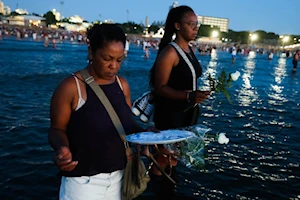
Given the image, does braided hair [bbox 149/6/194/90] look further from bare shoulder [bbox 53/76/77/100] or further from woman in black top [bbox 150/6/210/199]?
bare shoulder [bbox 53/76/77/100]

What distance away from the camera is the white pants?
6.89ft

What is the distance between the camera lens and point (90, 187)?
6.97 ft

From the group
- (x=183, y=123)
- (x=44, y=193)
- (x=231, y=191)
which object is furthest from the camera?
(x=231, y=191)

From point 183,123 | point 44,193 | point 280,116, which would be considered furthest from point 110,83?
point 280,116

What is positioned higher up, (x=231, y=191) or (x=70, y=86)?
(x=70, y=86)

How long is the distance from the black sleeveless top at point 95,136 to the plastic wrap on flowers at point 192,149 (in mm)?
500

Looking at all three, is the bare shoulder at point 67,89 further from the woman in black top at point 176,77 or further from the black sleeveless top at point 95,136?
the woman in black top at point 176,77

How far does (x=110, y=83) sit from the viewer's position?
85.5 inches

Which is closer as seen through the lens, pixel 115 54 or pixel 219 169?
pixel 115 54

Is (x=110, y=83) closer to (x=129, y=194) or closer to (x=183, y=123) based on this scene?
(x=129, y=194)

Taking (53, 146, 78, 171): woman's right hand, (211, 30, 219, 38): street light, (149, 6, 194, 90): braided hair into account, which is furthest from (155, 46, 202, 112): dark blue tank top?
(211, 30, 219, 38): street light

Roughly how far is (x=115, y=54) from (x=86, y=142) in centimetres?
63

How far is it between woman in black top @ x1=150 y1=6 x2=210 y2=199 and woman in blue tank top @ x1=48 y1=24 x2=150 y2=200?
1.14 m

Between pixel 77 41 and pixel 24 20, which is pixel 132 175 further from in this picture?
pixel 24 20
